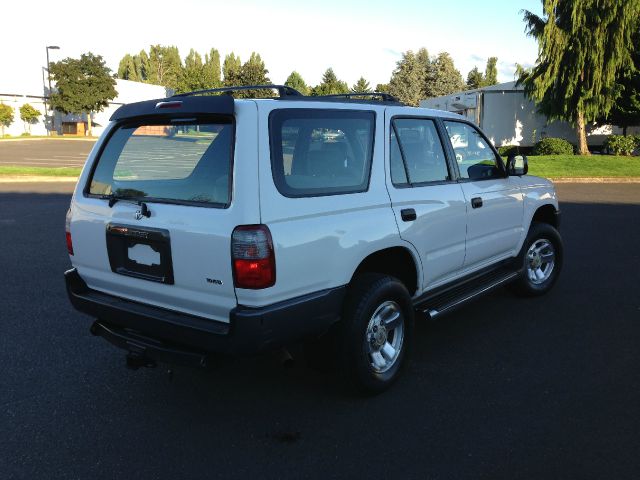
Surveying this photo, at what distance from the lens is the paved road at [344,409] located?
297cm

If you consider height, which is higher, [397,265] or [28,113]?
[28,113]

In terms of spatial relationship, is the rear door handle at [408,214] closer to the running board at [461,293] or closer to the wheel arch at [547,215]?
the running board at [461,293]

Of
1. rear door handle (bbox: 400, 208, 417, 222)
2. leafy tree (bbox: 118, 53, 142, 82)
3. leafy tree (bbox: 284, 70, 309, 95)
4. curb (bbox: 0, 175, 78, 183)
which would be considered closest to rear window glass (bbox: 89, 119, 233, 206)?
rear door handle (bbox: 400, 208, 417, 222)

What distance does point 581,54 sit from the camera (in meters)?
24.9

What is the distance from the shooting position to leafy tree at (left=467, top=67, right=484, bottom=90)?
101312mm

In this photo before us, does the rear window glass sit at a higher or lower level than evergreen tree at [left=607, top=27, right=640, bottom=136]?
lower

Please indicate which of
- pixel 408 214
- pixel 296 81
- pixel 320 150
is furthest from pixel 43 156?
pixel 296 81

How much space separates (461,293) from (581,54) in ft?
80.5

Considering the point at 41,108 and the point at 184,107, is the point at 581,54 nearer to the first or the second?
the point at 184,107

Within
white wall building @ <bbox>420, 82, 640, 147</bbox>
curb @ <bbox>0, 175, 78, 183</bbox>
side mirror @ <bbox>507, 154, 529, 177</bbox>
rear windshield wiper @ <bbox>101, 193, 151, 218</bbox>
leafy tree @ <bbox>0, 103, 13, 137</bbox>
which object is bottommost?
curb @ <bbox>0, 175, 78, 183</bbox>

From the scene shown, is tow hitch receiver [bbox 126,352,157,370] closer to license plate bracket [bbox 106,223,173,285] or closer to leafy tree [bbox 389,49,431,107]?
license plate bracket [bbox 106,223,173,285]

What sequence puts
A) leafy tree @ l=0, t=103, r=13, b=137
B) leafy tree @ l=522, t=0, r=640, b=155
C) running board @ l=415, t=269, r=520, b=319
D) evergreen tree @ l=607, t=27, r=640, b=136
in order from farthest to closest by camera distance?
leafy tree @ l=0, t=103, r=13, b=137 → evergreen tree @ l=607, t=27, r=640, b=136 → leafy tree @ l=522, t=0, r=640, b=155 → running board @ l=415, t=269, r=520, b=319

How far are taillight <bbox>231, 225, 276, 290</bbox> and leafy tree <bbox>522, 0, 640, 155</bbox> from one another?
2623 centimetres

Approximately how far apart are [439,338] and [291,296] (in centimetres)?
213
